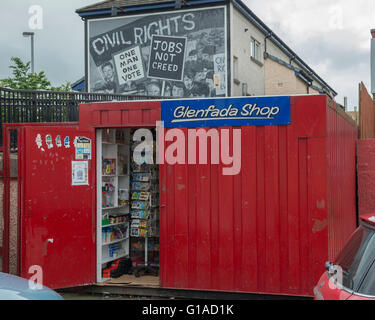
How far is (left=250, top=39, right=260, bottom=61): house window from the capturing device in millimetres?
22448

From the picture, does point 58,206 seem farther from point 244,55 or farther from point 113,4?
point 113,4

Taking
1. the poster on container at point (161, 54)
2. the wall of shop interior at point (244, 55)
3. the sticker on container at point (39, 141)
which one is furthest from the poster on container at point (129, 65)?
the sticker on container at point (39, 141)

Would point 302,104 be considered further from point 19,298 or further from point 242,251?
point 19,298

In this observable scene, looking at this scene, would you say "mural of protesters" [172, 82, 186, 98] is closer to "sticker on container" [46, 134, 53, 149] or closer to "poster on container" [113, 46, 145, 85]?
"poster on container" [113, 46, 145, 85]

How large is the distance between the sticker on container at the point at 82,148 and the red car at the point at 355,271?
526 cm

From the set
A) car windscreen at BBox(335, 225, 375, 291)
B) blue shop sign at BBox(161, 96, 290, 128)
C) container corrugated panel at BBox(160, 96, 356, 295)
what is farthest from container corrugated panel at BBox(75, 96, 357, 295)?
car windscreen at BBox(335, 225, 375, 291)

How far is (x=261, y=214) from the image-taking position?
750 centimetres

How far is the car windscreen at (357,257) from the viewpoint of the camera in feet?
10.5

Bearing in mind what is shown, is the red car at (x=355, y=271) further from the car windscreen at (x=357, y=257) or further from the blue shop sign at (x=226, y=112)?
the blue shop sign at (x=226, y=112)

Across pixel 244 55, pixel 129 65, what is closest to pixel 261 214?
pixel 244 55

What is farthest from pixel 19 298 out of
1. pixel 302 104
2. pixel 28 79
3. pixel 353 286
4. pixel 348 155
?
pixel 28 79

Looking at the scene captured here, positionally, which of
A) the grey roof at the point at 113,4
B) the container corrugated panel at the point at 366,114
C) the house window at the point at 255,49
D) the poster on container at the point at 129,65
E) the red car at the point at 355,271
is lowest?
the red car at the point at 355,271

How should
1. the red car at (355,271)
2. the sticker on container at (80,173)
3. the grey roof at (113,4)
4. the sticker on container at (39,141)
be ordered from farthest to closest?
the grey roof at (113,4)
the sticker on container at (80,173)
the sticker on container at (39,141)
the red car at (355,271)

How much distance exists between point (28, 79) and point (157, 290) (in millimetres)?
19608
